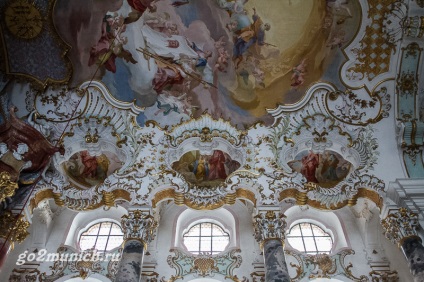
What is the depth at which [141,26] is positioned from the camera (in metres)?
13.2

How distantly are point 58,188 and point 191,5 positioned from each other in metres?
5.89

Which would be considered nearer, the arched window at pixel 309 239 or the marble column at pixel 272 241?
the marble column at pixel 272 241

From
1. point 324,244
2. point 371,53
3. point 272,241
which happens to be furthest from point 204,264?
point 371,53

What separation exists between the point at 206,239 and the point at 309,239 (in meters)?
2.79

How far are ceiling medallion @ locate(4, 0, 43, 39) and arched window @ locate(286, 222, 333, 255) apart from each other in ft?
28.1

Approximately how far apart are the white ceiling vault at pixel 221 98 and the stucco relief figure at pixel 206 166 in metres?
0.03

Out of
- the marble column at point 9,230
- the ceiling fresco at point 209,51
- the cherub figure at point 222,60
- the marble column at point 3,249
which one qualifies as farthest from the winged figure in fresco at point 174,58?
the marble column at point 3,249

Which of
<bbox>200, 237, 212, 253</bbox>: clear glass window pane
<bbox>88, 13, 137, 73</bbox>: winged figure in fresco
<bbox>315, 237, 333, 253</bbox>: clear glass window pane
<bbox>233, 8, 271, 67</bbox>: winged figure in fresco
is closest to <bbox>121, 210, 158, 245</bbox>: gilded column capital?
<bbox>200, 237, 212, 253</bbox>: clear glass window pane

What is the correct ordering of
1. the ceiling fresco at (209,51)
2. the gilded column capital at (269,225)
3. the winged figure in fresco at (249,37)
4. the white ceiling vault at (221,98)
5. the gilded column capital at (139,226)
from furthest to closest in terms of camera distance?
the winged figure in fresco at (249,37)
the ceiling fresco at (209,51)
the white ceiling vault at (221,98)
the gilded column capital at (269,225)
the gilded column capital at (139,226)

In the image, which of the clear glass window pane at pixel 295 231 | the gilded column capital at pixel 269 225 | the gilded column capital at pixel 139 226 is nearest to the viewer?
the gilded column capital at pixel 139 226

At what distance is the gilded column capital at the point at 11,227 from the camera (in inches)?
413

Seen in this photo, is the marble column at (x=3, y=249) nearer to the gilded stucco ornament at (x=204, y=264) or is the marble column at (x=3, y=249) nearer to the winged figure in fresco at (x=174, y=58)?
the gilded stucco ornament at (x=204, y=264)

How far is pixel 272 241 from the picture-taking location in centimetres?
1150

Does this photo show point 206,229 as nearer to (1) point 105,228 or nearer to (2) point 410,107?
(1) point 105,228
